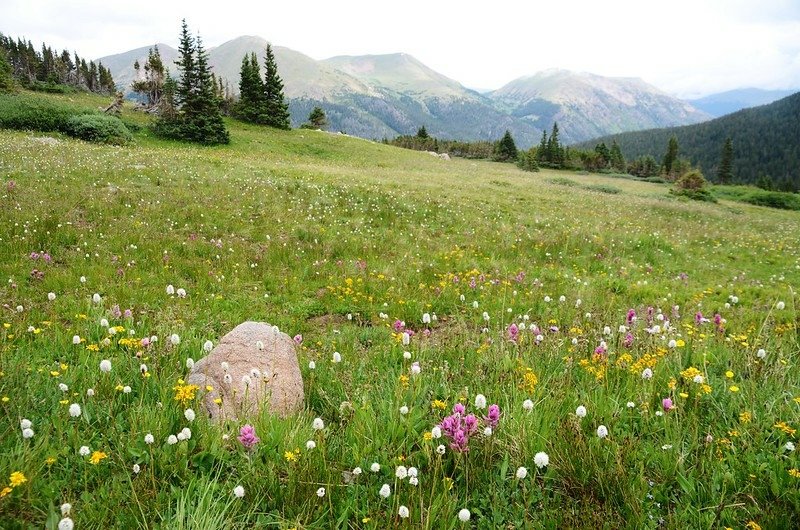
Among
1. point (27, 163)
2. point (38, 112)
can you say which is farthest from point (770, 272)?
point (38, 112)

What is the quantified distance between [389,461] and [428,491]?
16.1 inches

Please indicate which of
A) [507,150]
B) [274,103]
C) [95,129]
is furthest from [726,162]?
[95,129]

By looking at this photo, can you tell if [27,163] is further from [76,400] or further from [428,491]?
[428,491]

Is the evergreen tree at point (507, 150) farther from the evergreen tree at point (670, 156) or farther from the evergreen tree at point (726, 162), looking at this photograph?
the evergreen tree at point (726, 162)

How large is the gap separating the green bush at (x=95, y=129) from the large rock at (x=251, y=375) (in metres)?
33.2

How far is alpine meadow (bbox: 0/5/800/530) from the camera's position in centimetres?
274

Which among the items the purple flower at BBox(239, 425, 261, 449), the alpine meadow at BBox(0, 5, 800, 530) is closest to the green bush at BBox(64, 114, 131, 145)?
the alpine meadow at BBox(0, 5, 800, 530)

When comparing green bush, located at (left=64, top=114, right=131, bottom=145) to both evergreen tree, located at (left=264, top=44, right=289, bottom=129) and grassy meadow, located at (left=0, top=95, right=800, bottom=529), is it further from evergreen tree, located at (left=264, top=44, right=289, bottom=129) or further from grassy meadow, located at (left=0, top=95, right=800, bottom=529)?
evergreen tree, located at (left=264, top=44, right=289, bottom=129)

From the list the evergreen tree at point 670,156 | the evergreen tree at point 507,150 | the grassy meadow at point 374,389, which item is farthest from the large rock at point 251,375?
the evergreen tree at point 670,156

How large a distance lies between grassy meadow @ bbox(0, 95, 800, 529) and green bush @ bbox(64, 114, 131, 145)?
20.0 metres

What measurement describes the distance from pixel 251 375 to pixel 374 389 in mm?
1283

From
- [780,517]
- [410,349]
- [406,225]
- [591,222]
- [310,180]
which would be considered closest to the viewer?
[780,517]

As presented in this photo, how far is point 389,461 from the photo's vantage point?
3127 mm

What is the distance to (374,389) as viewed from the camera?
14.7 feet
